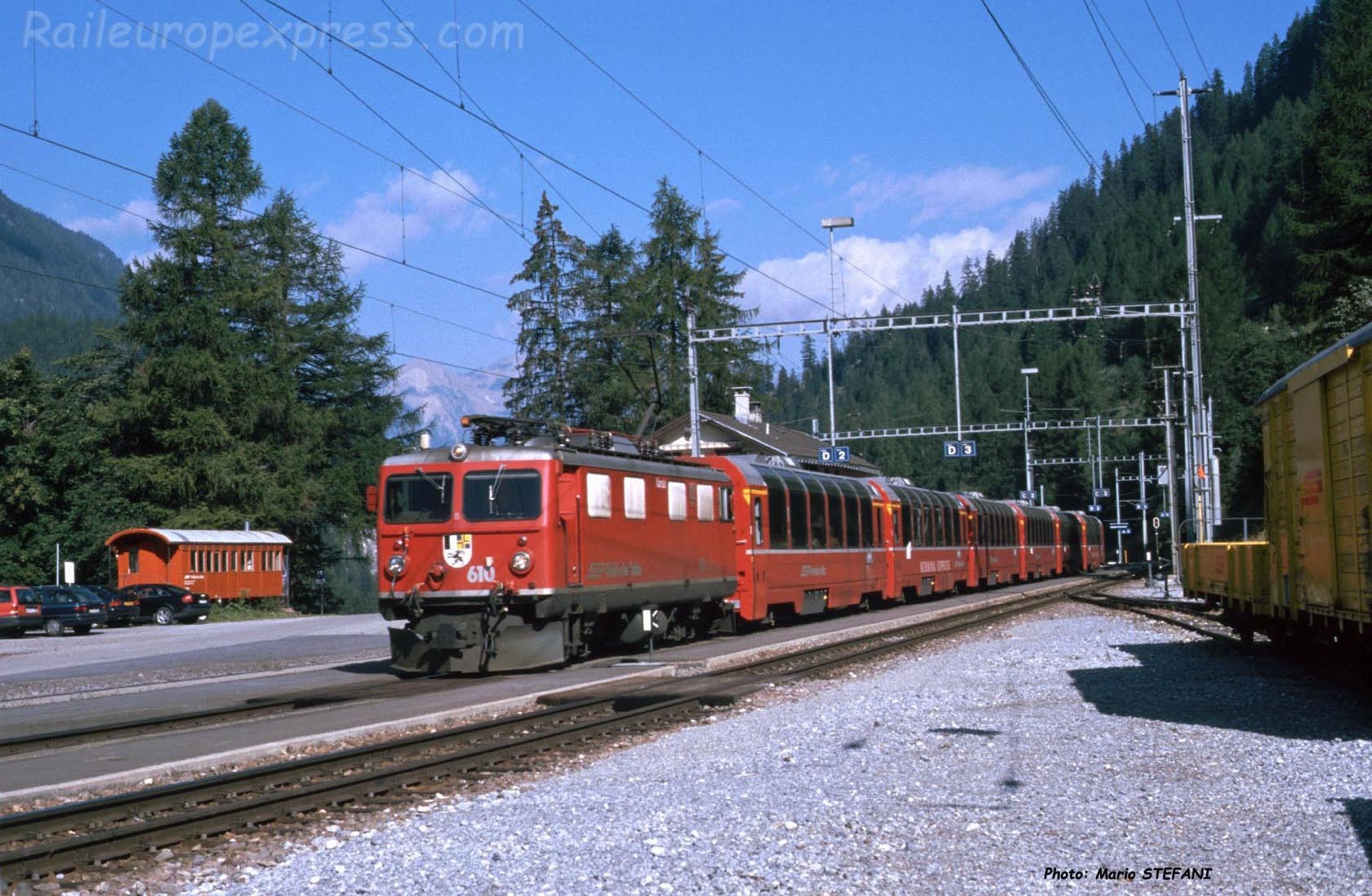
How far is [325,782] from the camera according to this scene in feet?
32.3

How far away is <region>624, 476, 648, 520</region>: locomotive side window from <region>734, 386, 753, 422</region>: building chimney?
48.7 m

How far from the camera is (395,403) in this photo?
210 ft

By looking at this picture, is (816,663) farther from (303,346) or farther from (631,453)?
(303,346)

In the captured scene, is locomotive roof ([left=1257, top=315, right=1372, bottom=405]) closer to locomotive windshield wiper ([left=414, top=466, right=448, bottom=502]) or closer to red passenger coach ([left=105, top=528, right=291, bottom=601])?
locomotive windshield wiper ([left=414, top=466, right=448, bottom=502])

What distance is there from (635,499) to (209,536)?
32.9 metres

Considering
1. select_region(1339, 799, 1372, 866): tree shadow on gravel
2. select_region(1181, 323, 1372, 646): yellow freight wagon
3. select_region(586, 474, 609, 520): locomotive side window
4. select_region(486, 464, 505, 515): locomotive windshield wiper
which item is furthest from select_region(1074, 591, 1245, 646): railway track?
select_region(1339, 799, 1372, 866): tree shadow on gravel

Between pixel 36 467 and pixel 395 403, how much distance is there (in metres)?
15.1

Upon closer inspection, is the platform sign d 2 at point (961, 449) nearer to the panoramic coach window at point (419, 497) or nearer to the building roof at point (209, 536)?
the building roof at point (209, 536)

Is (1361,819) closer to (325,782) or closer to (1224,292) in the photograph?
(325,782)

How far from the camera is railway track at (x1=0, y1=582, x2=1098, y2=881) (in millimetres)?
7801

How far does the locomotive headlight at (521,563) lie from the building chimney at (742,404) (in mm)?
51584

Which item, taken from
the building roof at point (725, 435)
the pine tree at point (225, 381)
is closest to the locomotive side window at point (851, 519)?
the building roof at point (725, 435)

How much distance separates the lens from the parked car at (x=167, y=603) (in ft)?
146

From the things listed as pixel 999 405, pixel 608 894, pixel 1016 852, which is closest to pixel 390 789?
pixel 608 894
